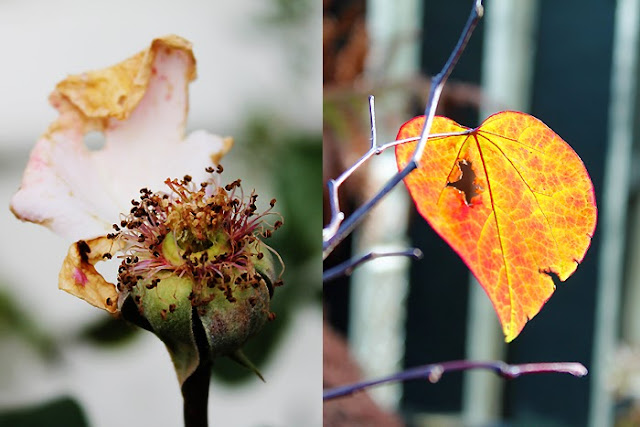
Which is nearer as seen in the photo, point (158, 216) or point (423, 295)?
point (158, 216)

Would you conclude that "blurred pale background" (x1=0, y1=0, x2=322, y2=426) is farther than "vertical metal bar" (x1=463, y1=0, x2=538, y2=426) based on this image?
No

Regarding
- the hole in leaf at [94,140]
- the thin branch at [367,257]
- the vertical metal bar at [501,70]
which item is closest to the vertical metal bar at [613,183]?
the vertical metal bar at [501,70]

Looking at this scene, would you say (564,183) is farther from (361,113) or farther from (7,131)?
(361,113)

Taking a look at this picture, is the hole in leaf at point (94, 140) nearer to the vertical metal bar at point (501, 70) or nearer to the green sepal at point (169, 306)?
the green sepal at point (169, 306)

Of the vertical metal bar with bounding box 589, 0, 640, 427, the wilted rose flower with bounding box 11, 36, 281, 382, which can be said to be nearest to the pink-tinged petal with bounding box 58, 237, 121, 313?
the wilted rose flower with bounding box 11, 36, 281, 382

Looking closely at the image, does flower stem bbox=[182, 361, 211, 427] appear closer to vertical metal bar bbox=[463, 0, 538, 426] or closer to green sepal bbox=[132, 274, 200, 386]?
green sepal bbox=[132, 274, 200, 386]

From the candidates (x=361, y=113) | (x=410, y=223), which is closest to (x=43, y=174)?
(x=361, y=113)

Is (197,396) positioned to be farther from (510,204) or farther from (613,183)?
(613,183)
